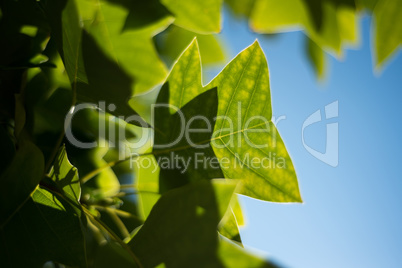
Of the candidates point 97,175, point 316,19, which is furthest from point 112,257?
point 316,19

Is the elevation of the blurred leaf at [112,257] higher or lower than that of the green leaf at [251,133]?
lower

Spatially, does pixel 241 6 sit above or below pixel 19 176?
above

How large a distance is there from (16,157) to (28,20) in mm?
233

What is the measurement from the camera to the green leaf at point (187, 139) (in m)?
→ 0.61

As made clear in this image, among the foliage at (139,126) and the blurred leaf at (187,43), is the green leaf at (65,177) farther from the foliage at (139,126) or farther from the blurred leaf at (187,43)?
the blurred leaf at (187,43)

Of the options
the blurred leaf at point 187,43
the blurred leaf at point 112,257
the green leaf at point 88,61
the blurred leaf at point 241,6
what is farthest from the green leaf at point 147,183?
the blurred leaf at point 241,6

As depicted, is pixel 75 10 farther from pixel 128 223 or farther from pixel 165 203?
pixel 128 223

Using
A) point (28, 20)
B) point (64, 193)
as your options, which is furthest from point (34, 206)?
point (28, 20)

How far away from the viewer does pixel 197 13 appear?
0.65 meters

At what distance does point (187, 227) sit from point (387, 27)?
22.5 inches

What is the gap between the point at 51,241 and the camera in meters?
0.52

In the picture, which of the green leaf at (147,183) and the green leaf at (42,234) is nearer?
the green leaf at (42,234)

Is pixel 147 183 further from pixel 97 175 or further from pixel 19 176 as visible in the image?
pixel 19 176

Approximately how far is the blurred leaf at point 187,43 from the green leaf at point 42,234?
0.54m
